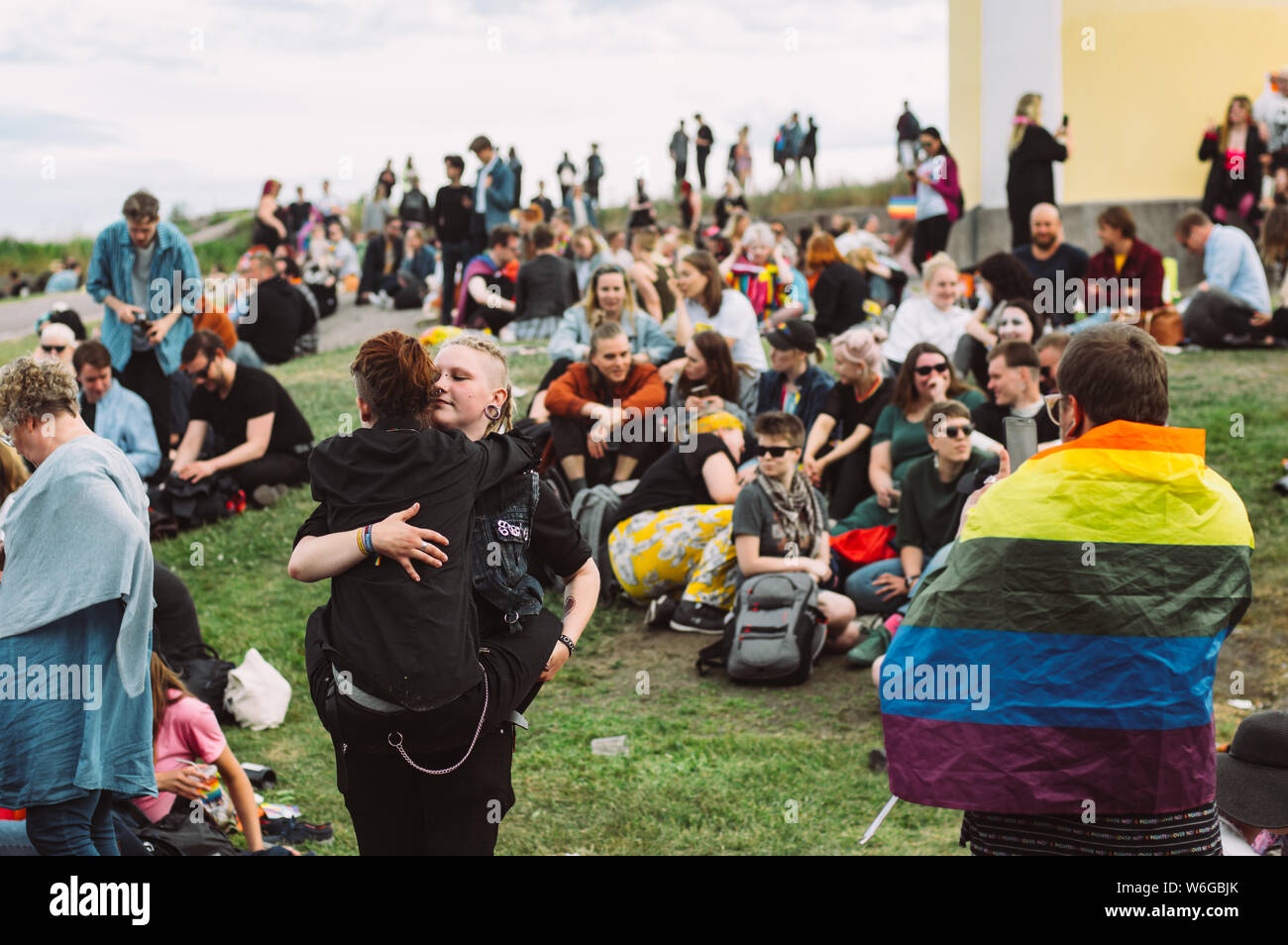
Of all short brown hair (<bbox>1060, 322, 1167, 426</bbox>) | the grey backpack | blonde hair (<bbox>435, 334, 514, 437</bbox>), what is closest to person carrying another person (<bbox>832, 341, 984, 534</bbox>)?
the grey backpack

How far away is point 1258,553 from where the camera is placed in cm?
775

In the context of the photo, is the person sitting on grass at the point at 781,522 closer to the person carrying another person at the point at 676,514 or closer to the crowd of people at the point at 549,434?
the crowd of people at the point at 549,434

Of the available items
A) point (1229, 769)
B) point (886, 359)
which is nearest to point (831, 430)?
point (886, 359)

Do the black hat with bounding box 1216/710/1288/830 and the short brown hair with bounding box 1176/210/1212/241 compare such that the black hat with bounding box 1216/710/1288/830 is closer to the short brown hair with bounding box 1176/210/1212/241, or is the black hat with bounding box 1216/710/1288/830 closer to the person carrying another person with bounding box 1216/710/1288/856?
the person carrying another person with bounding box 1216/710/1288/856

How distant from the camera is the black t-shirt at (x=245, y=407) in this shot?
895 cm

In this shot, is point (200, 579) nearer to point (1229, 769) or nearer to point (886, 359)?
point (886, 359)

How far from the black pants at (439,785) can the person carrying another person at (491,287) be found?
435 inches

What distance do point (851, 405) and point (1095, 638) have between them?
5.11 m

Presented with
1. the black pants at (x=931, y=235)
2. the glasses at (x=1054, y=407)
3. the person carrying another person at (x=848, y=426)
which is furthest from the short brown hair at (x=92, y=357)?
the black pants at (x=931, y=235)

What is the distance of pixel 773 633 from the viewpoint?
257 inches

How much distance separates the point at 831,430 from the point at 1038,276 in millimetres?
2940

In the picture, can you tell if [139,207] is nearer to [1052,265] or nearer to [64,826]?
[64,826]

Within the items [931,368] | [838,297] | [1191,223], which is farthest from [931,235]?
[931,368]

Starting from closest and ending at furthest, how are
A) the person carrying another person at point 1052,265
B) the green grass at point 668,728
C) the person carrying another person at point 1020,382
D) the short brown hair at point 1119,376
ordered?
the short brown hair at point 1119,376 → the green grass at point 668,728 → the person carrying another person at point 1020,382 → the person carrying another person at point 1052,265
